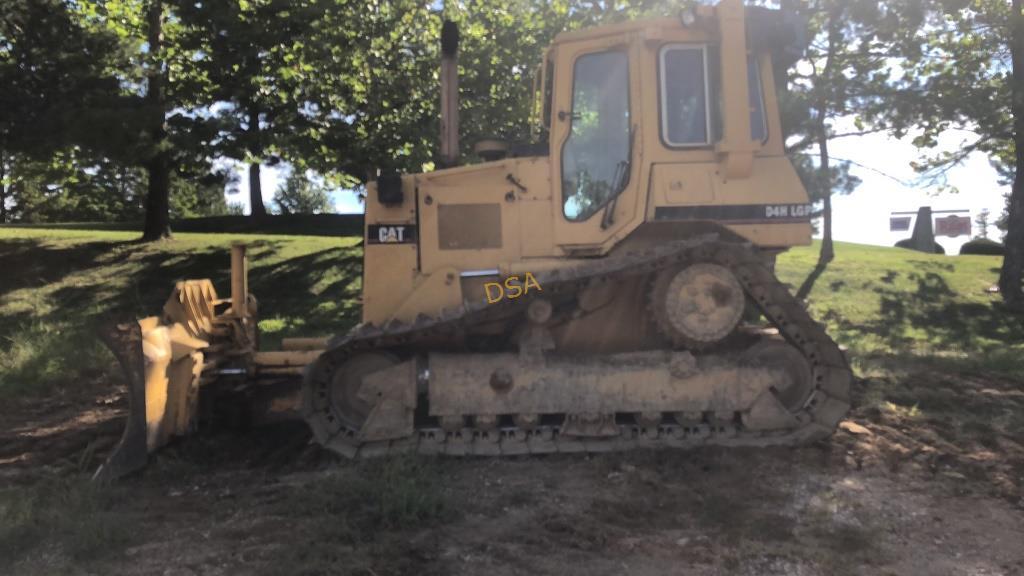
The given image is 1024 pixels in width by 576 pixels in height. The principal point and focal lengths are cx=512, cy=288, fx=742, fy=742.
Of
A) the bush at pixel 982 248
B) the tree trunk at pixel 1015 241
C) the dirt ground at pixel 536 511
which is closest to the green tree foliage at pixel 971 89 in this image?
the tree trunk at pixel 1015 241

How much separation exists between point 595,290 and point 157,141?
10963 millimetres

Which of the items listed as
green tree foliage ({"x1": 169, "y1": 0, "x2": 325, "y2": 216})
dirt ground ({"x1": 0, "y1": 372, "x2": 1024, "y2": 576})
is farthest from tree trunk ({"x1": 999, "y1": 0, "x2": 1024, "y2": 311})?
green tree foliage ({"x1": 169, "y1": 0, "x2": 325, "y2": 216})

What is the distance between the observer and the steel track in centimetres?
536

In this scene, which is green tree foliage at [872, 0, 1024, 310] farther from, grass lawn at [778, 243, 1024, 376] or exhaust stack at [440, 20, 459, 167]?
exhaust stack at [440, 20, 459, 167]

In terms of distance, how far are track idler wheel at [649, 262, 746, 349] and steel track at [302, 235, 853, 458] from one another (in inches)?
3.9

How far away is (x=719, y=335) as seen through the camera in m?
5.44

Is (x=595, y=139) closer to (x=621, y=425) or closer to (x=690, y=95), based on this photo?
(x=690, y=95)

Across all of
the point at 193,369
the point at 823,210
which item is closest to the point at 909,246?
the point at 823,210

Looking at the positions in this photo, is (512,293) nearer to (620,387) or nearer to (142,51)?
(620,387)

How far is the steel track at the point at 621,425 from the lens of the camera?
536cm

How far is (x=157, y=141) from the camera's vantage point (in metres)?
13.5

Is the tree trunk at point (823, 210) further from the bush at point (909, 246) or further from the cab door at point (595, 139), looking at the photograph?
the bush at point (909, 246)

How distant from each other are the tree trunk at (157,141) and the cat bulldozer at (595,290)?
28.9 feet

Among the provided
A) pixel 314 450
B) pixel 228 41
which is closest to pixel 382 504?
pixel 314 450
